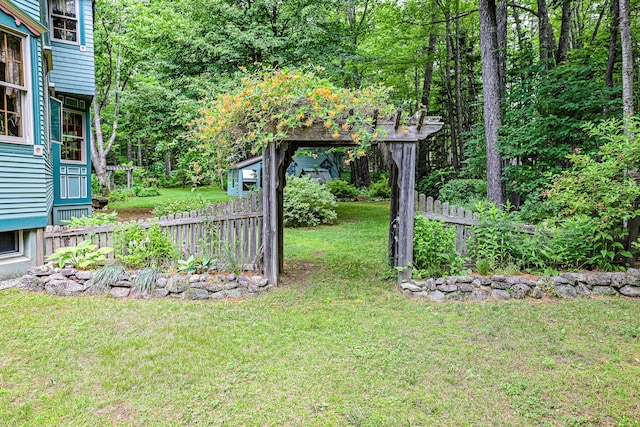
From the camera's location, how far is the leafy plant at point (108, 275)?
5066 millimetres

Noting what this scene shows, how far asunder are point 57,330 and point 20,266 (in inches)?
91.1

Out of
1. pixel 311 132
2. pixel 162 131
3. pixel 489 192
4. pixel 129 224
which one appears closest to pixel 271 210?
pixel 311 132

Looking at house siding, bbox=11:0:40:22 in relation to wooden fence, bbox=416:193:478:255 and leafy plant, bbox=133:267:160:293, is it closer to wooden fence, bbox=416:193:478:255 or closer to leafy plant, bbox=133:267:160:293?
Answer: leafy plant, bbox=133:267:160:293

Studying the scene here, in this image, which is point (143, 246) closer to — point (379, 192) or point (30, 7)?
point (30, 7)

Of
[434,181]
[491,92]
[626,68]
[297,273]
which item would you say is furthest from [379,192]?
[297,273]

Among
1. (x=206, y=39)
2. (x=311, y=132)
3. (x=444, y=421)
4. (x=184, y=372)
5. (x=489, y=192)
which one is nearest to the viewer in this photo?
(x=444, y=421)

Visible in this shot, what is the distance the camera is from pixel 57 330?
391 cm

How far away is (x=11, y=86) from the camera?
18.4 feet

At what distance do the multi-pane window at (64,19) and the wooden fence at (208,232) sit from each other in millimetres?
6449

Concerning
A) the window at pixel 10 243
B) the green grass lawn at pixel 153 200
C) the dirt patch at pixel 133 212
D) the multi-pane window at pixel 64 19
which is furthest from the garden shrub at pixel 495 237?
the dirt patch at pixel 133 212

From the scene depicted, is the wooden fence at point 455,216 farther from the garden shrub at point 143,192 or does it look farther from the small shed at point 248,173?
the garden shrub at point 143,192

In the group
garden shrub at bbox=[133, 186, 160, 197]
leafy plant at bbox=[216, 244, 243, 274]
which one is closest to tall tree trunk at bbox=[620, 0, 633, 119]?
leafy plant at bbox=[216, 244, 243, 274]

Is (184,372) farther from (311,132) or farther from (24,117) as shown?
(24,117)

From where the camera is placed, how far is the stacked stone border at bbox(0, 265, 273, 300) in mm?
5027
